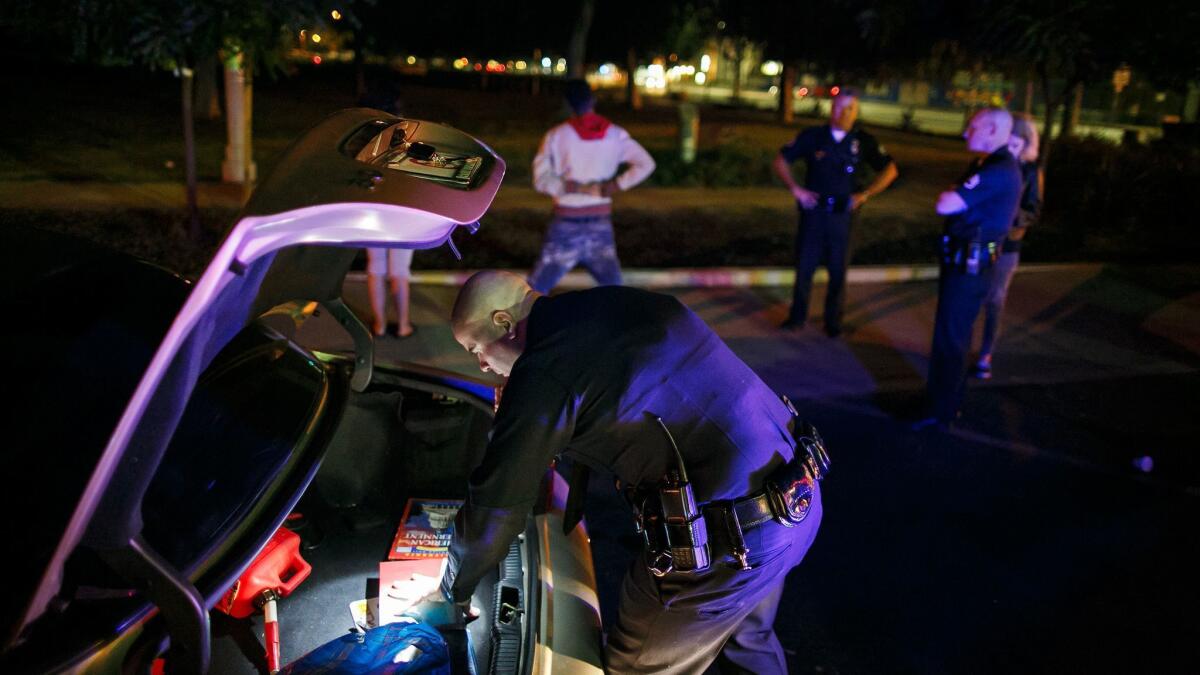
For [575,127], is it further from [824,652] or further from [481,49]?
[481,49]

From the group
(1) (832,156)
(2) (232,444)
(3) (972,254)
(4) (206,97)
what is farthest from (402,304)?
(4) (206,97)

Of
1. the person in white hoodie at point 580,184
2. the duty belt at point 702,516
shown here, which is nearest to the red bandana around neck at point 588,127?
the person in white hoodie at point 580,184

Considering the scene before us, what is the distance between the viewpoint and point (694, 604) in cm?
244

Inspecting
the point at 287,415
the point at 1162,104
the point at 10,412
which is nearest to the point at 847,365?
the point at 287,415

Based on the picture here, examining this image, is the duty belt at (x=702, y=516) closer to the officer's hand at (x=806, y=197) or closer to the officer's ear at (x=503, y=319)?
the officer's ear at (x=503, y=319)

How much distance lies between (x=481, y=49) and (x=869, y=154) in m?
26.5

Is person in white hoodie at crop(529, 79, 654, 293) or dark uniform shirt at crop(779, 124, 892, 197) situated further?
dark uniform shirt at crop(779, 124, 892, 197)

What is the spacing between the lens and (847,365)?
6.62 metres

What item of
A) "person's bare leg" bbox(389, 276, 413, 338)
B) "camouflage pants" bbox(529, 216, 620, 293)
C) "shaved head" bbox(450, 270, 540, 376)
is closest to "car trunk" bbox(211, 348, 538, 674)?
"shaved head" bbox(450, 270, 540, 376)

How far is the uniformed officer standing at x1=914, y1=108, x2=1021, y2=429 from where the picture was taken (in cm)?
503

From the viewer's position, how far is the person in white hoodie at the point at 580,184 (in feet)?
20.2

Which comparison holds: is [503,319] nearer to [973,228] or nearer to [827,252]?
[973,228]

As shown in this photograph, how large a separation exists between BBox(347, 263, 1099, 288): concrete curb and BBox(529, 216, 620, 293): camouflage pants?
1936 millimetres

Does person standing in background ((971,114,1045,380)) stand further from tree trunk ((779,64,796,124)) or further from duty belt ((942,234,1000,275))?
tree trunk ((779,64,796,124))
